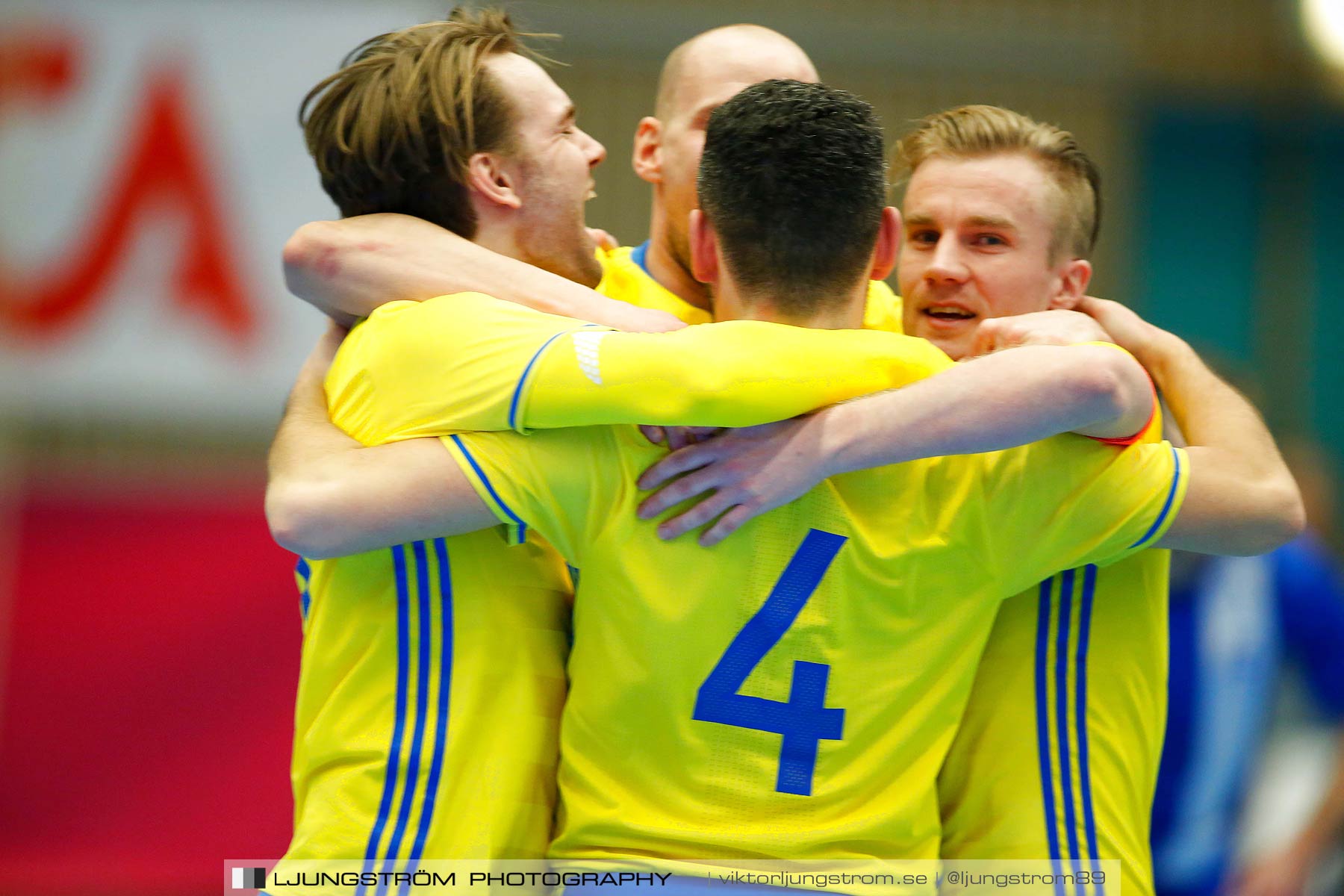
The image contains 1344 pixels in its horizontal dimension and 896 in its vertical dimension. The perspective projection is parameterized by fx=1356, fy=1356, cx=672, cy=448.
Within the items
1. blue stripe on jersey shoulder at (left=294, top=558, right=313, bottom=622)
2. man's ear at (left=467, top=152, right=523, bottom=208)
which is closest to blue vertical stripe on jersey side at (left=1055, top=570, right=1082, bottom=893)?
man's ear at (left=467, top=152, right=523, bottom=208)

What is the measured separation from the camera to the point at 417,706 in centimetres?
256

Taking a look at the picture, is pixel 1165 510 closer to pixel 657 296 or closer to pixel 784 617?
pixel 784 617

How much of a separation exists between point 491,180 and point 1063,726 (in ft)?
5.39

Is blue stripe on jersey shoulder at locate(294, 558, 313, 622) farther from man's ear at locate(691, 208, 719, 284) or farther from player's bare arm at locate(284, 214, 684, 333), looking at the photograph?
man's ear at locate(691, 208, 719, 284)

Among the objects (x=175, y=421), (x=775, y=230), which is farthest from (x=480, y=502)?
(x=175, y=421)

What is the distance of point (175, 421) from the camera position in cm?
761

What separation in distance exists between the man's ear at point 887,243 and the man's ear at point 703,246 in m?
0.30

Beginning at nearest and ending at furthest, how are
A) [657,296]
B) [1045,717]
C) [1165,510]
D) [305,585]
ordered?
[1165,510] < [1045,717] < [305,585] < [657,296]

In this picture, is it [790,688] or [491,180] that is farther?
[491,180]

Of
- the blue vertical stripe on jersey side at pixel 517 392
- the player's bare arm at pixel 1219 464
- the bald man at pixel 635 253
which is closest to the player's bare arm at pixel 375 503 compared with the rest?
the blue vertical stripe on jersey side at pixel 517 392

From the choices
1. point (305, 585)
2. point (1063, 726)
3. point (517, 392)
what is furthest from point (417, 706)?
point (1063, 726)

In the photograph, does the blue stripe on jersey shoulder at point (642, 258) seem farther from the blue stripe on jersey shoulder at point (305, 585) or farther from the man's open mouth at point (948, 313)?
the blue stripe on jersey shoulder at point (305, 585)

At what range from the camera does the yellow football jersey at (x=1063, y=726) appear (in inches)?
107

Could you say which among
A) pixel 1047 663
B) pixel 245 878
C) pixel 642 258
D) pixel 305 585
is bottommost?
pixel 245 878
